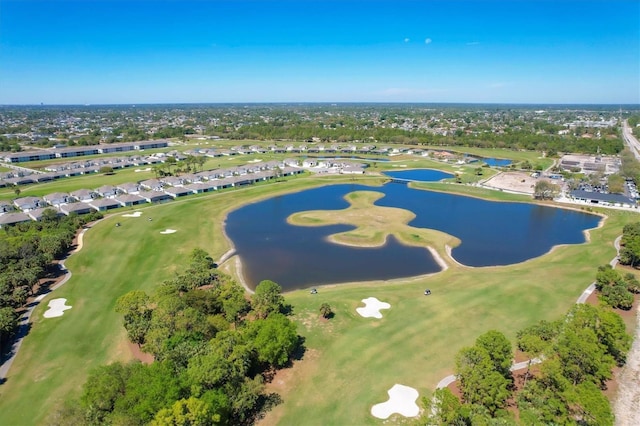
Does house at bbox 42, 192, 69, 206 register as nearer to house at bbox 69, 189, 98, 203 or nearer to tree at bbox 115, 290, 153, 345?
house at bbox 69, 189, 98, 203

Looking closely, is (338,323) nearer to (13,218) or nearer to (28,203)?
(13,218)

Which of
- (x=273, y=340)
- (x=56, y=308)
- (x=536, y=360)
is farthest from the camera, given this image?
(x=56, y=308)

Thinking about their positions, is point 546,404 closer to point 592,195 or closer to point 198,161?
point 592,195

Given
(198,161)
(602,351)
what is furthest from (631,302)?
(198,161)

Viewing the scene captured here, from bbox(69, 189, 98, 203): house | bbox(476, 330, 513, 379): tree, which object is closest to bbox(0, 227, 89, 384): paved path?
bbox(69, 189, 98, 203): house

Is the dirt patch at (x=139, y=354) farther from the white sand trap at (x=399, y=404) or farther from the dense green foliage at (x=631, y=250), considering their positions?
the dense green foliage at (x=631, y=250)

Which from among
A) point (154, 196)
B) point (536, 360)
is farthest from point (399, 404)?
point (154, 196)
